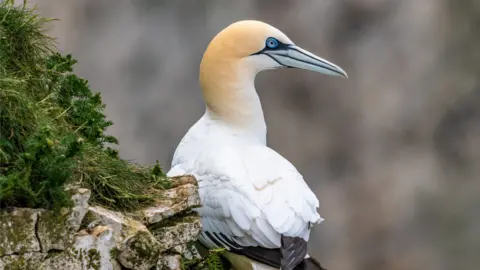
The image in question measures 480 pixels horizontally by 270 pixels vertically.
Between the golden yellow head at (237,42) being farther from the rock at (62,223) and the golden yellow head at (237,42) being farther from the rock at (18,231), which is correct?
the rock at (18,231)

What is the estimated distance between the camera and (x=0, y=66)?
5.96 feet

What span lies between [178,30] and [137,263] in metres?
4.46

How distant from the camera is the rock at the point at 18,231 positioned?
1550 millimetres

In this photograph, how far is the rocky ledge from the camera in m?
1.57

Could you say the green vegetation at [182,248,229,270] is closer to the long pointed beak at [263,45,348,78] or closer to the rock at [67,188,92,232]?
the rock at [67,188,92,232]

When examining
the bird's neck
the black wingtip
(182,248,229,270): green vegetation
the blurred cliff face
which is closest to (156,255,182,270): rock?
(182,248,229,270): green vegetation

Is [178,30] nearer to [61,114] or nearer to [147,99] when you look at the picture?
[147,99]

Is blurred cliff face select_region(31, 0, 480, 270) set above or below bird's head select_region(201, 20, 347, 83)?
below

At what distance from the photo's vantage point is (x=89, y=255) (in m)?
1.66

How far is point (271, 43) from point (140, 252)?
1.07 meters

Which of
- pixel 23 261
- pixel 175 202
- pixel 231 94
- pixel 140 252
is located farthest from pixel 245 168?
pixel 23 261

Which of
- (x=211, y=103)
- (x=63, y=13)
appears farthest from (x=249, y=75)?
(x=63, y=13)

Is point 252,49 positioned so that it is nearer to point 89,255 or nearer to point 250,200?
point 250,200

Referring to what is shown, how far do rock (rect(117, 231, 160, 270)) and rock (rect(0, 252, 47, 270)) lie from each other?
0.56 feet
